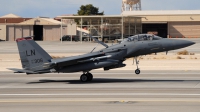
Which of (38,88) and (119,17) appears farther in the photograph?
(119,17)

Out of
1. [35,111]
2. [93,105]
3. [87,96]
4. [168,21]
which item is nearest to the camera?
[35,111]

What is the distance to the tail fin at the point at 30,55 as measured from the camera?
25.7m

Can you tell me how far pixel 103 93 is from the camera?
20469mm

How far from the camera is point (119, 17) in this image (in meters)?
83.6

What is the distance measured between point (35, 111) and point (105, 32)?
6689 cm

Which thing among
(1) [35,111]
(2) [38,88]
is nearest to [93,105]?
(1) [35,111]

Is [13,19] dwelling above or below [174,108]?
above

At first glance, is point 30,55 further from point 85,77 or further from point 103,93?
point 103,93

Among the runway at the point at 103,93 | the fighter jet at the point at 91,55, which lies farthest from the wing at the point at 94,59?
the runway at the point at 103,93

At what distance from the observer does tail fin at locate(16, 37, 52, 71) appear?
25.7 metres

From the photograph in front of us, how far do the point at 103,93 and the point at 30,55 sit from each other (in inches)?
269

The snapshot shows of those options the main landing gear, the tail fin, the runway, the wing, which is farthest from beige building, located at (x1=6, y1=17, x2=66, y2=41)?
the wing

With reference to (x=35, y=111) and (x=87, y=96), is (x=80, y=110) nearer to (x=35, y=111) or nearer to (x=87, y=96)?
(x=35, y=111)

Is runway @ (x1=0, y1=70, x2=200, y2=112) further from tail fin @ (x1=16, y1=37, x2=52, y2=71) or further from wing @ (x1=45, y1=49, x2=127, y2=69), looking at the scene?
wing @ (x1=45, y1=49, x2=127, y2=69)
